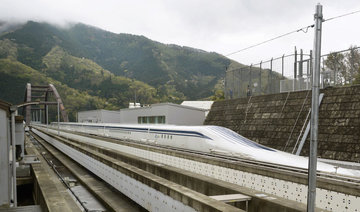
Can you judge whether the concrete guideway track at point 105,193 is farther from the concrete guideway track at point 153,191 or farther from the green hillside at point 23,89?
the green hillside at point 23,89

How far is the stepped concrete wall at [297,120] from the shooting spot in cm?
1527

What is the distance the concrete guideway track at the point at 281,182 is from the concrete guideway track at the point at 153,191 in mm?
1799

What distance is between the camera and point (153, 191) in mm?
8172

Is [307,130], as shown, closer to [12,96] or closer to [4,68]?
[12,96]

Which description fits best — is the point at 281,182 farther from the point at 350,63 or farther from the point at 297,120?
the point at 350,63

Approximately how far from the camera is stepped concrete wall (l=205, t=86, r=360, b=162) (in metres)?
15.3

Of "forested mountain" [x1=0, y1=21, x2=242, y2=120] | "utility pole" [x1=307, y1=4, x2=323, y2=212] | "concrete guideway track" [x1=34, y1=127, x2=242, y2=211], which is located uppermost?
"forested mountain" [x1=0, y1=21, x2=242, y2=120]

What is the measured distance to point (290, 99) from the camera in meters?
20.6

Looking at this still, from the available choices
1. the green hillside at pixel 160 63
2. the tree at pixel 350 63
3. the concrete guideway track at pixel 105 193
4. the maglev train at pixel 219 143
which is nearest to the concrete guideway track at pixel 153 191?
the concrete guideway track at pixel 105 193

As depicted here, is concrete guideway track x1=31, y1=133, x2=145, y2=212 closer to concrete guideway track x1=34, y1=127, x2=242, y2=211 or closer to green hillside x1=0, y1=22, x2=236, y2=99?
concrete guideway track x1=34, y1=127, x2=242, y2=211

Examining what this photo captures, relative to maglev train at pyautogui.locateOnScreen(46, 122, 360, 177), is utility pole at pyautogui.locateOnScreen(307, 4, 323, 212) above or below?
above

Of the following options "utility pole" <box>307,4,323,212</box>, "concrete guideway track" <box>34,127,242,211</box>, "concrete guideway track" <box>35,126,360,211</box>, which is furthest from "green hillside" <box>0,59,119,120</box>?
"utility pole" <box>307,4,323,212</box>

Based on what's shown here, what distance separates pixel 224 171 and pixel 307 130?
29.7ft

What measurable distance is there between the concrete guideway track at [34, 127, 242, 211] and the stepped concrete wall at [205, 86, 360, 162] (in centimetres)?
1071
